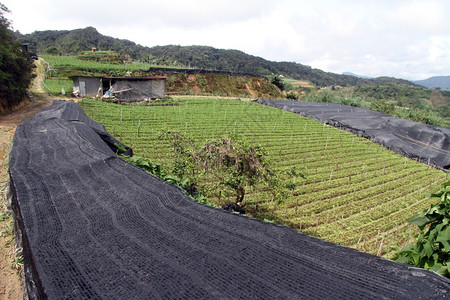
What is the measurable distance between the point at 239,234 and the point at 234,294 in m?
0.80

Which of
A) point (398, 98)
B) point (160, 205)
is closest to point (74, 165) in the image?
point (160, 205)

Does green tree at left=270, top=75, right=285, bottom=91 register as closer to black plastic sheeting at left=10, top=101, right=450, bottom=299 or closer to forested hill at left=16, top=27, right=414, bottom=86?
forested hill at left=16, top=27, right=414, bottom=86

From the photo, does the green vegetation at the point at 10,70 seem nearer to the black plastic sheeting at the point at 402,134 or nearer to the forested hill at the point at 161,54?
the black plastic sheeting at the point at 402,134

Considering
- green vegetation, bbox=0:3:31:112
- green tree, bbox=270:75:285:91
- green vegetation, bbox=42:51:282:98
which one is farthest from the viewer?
green tree, bbox=270:75:285:91

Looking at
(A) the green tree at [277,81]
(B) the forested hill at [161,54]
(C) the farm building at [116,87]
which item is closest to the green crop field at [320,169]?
(C) the farm building at [116,87]

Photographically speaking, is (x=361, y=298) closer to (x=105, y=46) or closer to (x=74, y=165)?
(x=74, y=165)

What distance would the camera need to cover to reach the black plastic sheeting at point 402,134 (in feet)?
58.8

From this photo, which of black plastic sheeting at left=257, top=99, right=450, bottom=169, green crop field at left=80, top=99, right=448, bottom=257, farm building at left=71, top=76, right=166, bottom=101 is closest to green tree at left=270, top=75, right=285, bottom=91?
black plastic sheeting at left=257, top=99, right=450, bottom=169

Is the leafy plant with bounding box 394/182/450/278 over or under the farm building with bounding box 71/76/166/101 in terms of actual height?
under

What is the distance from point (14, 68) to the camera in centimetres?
1628

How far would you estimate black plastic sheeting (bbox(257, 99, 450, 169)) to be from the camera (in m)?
17.9

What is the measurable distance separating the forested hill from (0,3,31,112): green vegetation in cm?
3840

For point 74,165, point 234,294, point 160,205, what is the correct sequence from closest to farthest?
point 234,294 < point 160,205 < point 74,165

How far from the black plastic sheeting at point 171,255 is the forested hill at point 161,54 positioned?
184ft
